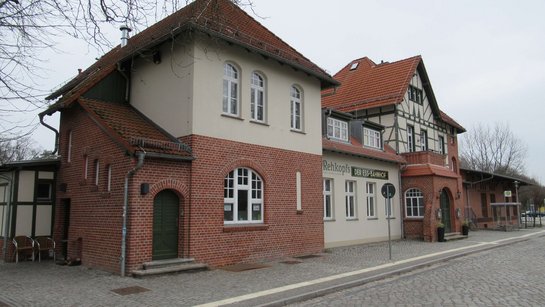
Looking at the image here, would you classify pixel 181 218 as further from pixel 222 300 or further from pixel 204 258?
pixel 222 300

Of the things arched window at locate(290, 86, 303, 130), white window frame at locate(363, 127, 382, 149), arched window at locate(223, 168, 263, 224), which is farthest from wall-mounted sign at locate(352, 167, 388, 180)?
arched window at locate(223, 168, 263, 224)

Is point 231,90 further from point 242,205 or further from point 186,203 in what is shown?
point 186,203

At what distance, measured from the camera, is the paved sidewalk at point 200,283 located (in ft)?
27.7

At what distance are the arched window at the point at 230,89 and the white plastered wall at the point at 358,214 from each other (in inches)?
207

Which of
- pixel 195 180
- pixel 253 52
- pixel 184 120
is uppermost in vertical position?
pixel 253 52

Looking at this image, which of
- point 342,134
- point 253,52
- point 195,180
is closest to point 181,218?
point 195,180

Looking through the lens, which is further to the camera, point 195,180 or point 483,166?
point 483,166

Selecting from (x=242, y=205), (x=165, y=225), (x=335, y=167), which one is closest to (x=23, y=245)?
(x=165, y=225)

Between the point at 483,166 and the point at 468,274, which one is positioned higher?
the point at 483,166

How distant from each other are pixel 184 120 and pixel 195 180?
175cm

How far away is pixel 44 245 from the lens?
14.8 meters

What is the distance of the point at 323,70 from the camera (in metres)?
17.1

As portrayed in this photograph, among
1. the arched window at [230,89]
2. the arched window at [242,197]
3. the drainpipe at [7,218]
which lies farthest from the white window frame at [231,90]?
the drainpipe at [7,218]

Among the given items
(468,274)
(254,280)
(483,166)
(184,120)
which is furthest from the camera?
(483,166)
